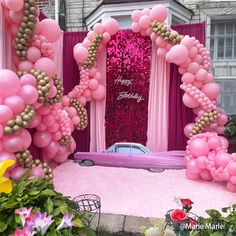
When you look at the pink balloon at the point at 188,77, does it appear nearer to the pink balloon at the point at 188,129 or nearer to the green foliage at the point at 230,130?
the pink balloon at the point at 188,129

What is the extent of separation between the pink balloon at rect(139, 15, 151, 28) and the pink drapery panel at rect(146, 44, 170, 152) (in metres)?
0.41

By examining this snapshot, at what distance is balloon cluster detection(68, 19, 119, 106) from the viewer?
15.8ft

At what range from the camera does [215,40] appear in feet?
23.0

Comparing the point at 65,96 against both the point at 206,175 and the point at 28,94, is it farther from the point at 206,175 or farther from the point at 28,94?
the point at 206,175

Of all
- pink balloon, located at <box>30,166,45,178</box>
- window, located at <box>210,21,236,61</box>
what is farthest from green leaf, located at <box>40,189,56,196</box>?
window, located at <box>210,21,236,61</box>

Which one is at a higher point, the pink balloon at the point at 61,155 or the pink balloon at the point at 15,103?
the pink balloon at the point at 15,103

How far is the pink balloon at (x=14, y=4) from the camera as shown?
3176mm

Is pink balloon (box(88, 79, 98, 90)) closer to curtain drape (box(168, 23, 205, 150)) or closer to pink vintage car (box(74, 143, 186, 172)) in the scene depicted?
pink vintage car (box(74, 143, 186, 172))

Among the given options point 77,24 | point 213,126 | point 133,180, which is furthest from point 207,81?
point 77,24

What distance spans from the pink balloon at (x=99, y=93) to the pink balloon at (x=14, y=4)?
2.05 meters

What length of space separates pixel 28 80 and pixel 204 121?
2.69m

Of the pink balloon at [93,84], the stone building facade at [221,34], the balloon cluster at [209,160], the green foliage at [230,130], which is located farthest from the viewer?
the stone building facade at [221,34]

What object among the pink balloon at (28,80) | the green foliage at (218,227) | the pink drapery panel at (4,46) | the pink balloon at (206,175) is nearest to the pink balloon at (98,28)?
the pink drapery panel at (4,46)

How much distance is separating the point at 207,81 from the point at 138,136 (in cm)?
154
